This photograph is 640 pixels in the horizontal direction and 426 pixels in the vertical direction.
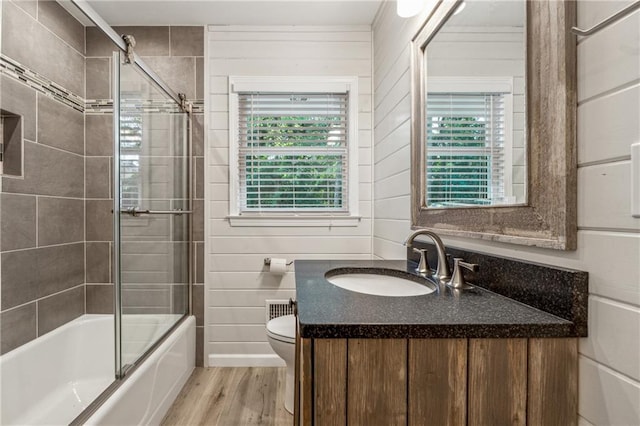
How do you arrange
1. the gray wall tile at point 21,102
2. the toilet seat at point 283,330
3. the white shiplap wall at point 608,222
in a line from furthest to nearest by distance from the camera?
1. the toilet seat at point 283,330
2. the gray wall tile at point 21,102
3. the white shiplap wall at point 608,222

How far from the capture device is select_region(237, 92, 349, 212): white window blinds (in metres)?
2.41

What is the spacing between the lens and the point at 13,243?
5.55 ft

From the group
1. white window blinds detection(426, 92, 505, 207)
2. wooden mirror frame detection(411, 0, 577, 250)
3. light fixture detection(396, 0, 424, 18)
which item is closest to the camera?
wooden mirror frame detection(411, 0, 577, 250)

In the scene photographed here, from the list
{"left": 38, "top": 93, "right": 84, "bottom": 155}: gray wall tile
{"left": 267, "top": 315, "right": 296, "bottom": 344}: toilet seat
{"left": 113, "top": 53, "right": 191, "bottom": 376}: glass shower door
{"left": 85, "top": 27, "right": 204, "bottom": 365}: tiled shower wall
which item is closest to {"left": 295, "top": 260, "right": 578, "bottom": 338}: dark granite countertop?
{"left": 267, "top": 315, "right": 296, "bottom": 344}: toilet seat

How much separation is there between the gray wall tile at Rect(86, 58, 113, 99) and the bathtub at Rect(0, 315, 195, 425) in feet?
4.75

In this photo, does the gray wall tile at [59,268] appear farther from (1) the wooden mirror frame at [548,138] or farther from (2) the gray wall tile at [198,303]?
(1) the wooden mirror frame at [548,138]

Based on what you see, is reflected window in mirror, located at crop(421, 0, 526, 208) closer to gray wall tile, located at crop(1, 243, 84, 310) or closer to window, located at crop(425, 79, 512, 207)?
window, located at crop(425, 79, 512, 207)

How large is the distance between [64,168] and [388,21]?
2213 millimetres

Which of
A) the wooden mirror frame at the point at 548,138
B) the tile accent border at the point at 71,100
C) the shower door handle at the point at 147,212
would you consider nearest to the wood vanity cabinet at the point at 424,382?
the wooden mirror frame at the point at 548,138

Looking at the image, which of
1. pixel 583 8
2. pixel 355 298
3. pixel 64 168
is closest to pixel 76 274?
pixel 64 168

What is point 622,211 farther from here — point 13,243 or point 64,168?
point 64,168

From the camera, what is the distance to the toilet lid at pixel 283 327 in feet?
5.86

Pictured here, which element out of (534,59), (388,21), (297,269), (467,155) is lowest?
(297,269)

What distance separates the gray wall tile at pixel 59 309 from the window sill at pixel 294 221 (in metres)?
1.08
